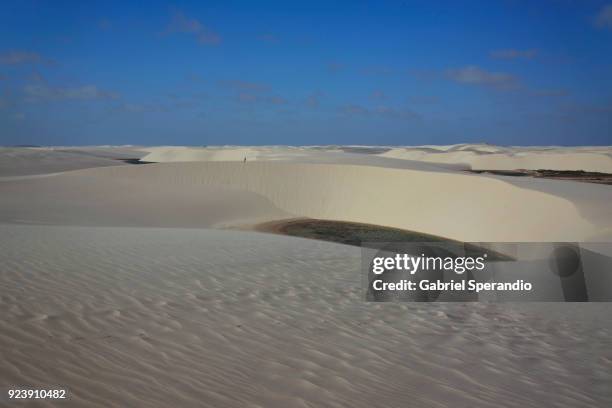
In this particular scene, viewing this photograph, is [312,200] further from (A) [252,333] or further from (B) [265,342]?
(B) [265,342]

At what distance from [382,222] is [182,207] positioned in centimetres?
970

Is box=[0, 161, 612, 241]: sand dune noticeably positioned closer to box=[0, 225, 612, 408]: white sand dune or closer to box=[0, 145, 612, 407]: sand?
box=[0, 145, 612, 407]: sand

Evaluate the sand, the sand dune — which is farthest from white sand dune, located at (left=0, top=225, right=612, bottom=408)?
the sand dune

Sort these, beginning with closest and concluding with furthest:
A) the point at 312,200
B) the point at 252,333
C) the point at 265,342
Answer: the point at 265,342, the point at 252,333, the point at 312,200

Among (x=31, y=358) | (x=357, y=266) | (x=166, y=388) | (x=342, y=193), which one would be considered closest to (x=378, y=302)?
(x=357, y=266)

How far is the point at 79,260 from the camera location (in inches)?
311

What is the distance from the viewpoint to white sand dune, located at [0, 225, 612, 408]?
3.71m

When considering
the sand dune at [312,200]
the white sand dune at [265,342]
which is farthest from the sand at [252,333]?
the sand dune at [312,200]

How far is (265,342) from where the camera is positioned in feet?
15.6

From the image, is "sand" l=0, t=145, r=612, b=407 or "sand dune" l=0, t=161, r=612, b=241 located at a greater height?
"sand dune" l=0, t=161, r=612, b=241

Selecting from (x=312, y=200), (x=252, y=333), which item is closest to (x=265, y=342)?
(x=252, y=333)

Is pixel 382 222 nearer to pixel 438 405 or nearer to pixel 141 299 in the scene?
pixel 141 299

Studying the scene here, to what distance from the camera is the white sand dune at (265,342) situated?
12.2ft

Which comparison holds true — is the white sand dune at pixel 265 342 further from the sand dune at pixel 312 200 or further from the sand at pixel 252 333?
the sand dune at pixel 312 200
